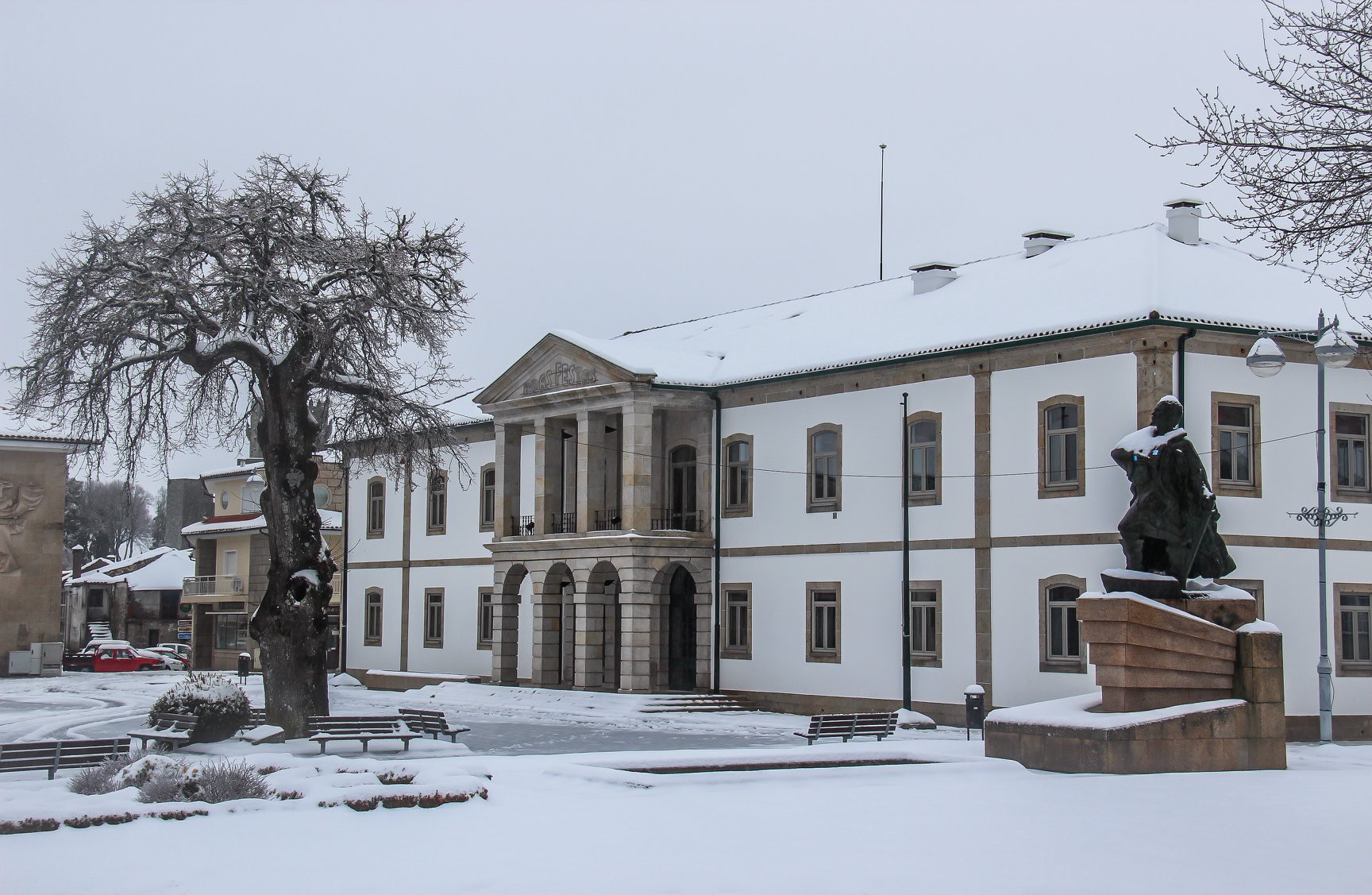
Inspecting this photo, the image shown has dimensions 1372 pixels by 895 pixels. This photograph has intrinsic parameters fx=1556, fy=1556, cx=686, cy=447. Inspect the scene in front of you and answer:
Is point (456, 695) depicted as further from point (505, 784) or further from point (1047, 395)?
point (505, 784)

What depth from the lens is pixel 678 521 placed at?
128 ft

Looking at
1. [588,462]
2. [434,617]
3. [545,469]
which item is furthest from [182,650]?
[588,462]

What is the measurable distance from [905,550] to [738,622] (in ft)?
19.6

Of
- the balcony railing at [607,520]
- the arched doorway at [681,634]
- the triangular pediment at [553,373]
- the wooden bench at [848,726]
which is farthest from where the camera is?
the balcony railing at [607,520]

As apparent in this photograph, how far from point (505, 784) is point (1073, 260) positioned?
2036cm

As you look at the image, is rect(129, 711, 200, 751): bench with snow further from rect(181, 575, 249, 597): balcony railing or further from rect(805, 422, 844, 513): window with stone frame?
rect(181, 575, 249, 597): balcony railing

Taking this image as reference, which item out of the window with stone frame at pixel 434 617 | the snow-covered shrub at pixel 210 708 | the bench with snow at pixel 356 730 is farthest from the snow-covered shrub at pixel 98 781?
the window with stone frame at pixel 434 617

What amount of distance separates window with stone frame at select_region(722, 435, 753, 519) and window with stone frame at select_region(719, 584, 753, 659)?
72.2 inches

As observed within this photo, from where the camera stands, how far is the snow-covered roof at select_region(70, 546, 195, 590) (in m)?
79.9

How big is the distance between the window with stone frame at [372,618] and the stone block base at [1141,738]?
3058 centimetres

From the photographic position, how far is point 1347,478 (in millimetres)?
30266

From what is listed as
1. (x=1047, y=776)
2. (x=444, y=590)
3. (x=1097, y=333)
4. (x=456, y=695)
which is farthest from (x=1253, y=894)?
(x=444, y=590)

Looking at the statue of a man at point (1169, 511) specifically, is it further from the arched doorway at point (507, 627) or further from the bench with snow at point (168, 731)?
the arched doorway at point (507, 627)

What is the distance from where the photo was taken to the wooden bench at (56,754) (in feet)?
62.2
